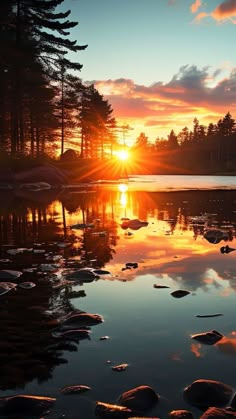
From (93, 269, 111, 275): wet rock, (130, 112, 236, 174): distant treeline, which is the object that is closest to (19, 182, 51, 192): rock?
(93, 269, 111, 275): wet rock

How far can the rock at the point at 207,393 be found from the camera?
267 centimetres

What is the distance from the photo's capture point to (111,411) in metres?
2.54

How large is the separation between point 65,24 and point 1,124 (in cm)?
931

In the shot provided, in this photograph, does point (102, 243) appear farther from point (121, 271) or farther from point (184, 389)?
point (184, 389)

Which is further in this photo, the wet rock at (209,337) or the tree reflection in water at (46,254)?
the wet rock at (209,337)

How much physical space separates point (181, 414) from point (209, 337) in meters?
1.23

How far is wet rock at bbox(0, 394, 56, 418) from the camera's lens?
8.37ft

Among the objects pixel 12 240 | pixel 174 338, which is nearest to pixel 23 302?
pixel 174 338

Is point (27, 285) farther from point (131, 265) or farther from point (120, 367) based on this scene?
point (120, 367)

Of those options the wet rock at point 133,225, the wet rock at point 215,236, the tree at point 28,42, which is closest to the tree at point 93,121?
the tree at point 28,42

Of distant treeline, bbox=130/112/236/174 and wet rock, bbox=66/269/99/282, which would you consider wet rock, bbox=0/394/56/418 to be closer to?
wet rock, bbox=66/269/99/282

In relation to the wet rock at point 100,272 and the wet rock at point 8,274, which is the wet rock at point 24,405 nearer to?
the wet rock at point 8,274

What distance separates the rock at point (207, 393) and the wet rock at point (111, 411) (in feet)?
1.56

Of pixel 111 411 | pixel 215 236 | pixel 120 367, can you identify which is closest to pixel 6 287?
pixel 120 367
